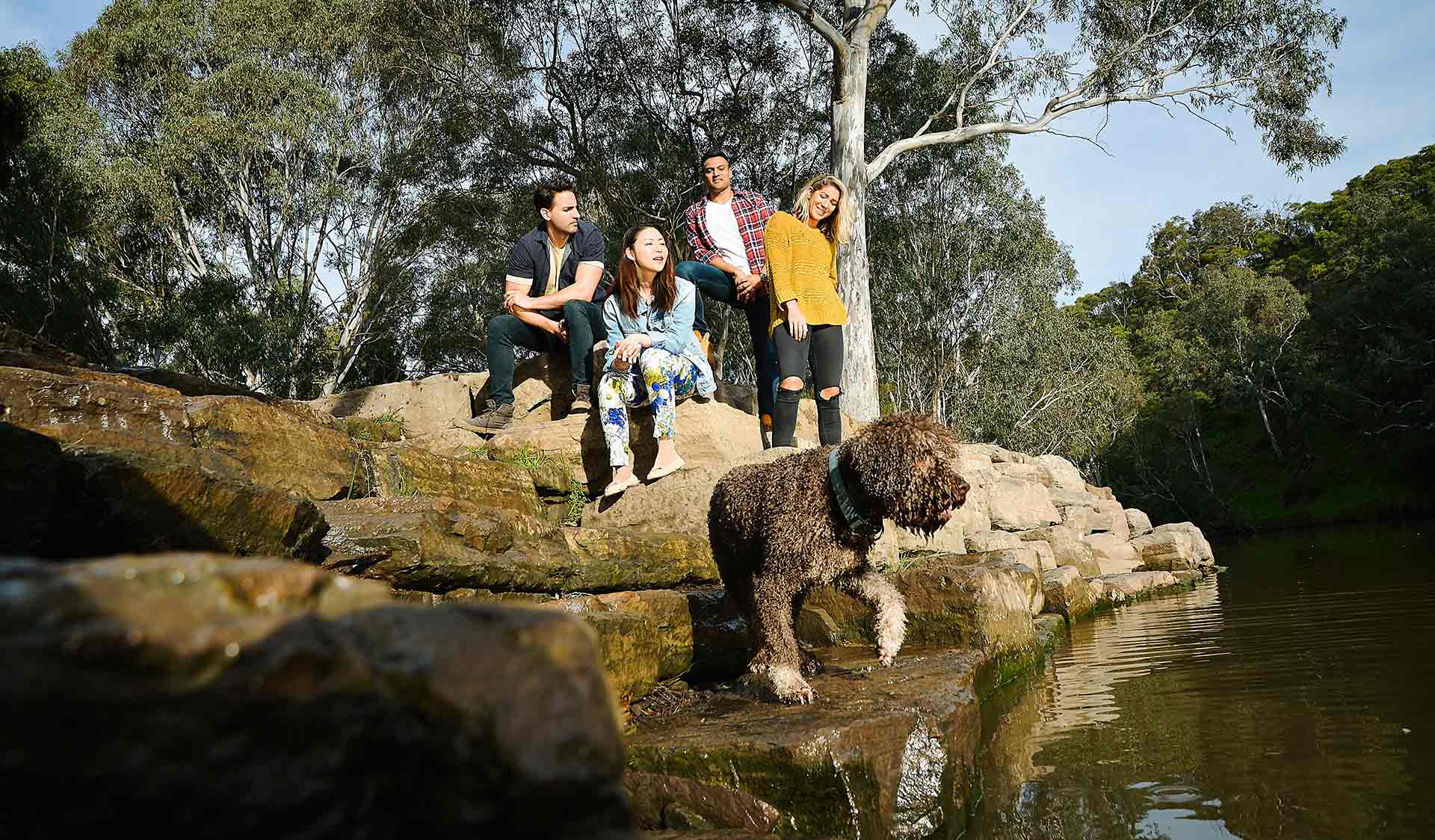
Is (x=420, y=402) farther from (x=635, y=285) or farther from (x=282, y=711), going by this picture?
(x=282, y=711)

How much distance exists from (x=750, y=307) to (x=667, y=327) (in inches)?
52.9

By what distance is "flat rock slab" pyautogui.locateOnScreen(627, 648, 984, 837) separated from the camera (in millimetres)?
3023

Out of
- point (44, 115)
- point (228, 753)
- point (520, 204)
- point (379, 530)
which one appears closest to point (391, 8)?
point (520, 204)

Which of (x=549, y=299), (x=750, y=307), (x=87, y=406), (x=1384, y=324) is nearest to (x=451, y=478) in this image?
(x=87, y=406)

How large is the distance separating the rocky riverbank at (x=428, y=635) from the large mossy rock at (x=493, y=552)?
0.02m

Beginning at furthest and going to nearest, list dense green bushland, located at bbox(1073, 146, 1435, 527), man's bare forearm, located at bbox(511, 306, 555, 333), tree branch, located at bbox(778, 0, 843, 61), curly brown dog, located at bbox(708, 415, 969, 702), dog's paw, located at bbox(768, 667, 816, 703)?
dense green bushland, located at bbox(1073, 146, 1435, 527) < tree branch, located at bbox(778, 0, 843, 61) < man's bare forearm, located at bbox(511, 306, 555, 333) < curly brown dog, located at bbox(708, 415, 969, 702) < dog's paw, located at bbox(768, 667, 816, 703)

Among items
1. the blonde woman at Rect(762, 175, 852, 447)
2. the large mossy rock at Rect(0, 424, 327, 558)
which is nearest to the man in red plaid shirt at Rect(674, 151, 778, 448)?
the blonde woman at Rect(762, 175, 852, 447)

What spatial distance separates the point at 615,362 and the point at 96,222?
20.9m

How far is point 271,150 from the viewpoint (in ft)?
73.3

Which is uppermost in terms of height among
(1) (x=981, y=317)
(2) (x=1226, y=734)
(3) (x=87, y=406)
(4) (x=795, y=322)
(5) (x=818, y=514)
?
(1) (x=981, y=317)

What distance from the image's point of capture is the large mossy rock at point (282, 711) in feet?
2.98

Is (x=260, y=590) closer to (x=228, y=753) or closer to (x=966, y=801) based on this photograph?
(x=228, y=753)

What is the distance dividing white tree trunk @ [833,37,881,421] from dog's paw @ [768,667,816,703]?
30.8 feet

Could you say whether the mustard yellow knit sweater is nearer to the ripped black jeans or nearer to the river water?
the ripped black jeans
